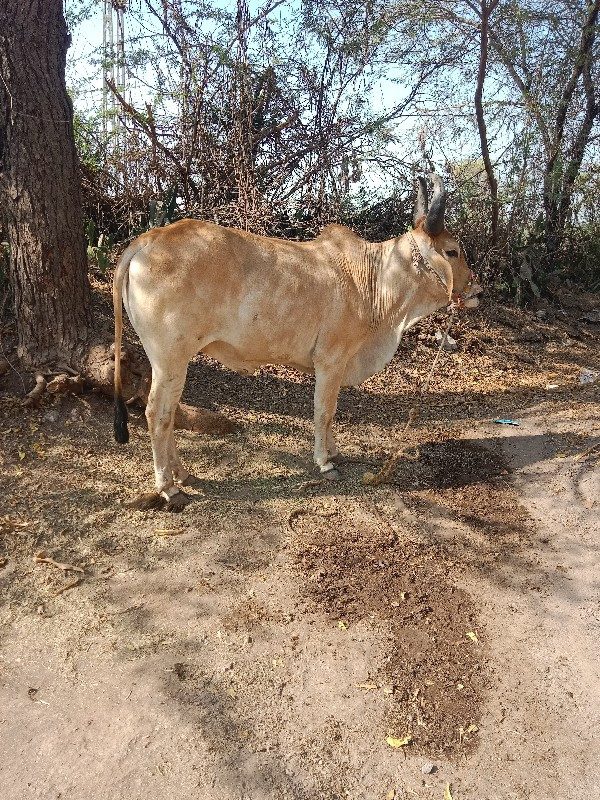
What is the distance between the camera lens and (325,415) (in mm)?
4250

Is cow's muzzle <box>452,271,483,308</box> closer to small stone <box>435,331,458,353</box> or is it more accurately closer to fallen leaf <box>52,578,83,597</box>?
small stone <box>435,331,458,353</box>

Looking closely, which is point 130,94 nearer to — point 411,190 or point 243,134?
point 243,134

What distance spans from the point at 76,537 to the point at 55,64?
123 inches

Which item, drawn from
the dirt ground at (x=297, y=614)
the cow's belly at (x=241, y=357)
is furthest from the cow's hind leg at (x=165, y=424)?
the cow's belly at (x=241, y=357)

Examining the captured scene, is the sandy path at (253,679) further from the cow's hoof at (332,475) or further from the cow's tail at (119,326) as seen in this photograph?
the cow's hoof at (332,475)

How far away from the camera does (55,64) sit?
4391 mm

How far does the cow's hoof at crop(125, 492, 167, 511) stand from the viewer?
3740mm

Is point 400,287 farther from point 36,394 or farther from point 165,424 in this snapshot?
point 36,394

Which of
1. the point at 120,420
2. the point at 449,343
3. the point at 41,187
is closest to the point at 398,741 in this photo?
the point at 120,420

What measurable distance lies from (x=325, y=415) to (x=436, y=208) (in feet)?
4.78

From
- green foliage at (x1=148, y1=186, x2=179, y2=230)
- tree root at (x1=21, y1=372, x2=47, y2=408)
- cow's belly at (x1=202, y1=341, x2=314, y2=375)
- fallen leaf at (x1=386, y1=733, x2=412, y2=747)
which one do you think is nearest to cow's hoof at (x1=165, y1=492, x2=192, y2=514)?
cow's belly at (x1=202, y1=341, x2=314, y2=375)

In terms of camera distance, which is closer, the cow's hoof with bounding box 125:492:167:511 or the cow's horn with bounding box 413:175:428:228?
the cow's hoof with bounding box 125:492:167:511

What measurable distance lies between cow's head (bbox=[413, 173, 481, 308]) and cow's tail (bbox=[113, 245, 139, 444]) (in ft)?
5.99

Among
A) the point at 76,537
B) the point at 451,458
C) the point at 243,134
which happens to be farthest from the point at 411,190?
the point at 76,537
